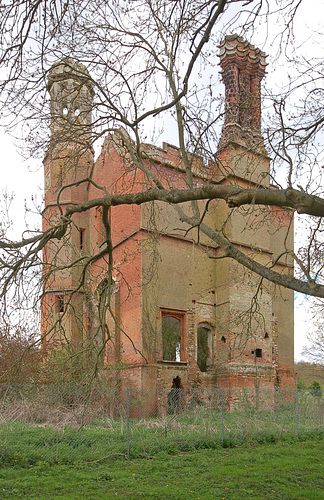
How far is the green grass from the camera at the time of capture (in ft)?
27.9

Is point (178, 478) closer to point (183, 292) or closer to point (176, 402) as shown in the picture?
point (176, 402)

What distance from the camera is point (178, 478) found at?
32.3 ft

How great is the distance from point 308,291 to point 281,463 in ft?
19.9

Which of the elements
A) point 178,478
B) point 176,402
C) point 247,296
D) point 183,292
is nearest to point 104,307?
point 178,478

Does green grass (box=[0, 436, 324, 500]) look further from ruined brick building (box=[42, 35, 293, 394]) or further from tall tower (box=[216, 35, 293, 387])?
tall tower (box=[216, 35, 293, 387])

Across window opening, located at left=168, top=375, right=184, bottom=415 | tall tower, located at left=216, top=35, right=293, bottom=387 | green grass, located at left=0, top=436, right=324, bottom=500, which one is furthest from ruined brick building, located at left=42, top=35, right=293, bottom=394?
green grass, located at left=0, top=436, right=324, bottom=500

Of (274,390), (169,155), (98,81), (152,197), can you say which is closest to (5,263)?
(152,197)

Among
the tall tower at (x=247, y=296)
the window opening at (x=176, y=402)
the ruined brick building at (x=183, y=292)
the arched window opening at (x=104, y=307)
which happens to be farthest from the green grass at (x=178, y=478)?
the tall tower at (x=247, y=296)

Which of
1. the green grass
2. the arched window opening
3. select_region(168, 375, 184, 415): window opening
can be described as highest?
the arched window opening

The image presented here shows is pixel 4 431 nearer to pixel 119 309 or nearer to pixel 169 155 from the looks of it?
pixel 119 309

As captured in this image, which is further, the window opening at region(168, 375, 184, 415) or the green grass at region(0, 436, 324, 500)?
the window opening at region(168, 375, 184, 415)

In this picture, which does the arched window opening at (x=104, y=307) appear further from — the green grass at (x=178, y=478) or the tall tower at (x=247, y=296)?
the tall tower at (x=247, y=296)

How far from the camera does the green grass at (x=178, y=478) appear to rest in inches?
335

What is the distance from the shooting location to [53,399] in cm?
→ 1330
